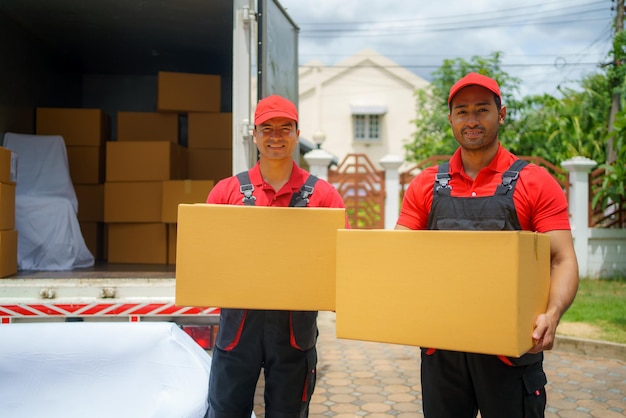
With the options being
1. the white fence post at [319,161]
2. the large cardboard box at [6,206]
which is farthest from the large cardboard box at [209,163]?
the white fence post at [319,161]

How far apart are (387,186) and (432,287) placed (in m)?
8.32

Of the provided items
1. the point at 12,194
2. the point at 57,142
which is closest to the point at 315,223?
the point at 12,194

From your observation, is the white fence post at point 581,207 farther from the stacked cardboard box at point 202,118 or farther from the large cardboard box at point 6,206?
the large cardboard box at point 6,206

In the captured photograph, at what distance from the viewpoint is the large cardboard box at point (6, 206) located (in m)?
3.83

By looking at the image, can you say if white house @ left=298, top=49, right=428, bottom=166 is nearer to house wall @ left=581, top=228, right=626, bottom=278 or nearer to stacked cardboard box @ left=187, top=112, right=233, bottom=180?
house wall @ left=581, top=228, right=626, bottom=278

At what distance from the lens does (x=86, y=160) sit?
5.61 metres

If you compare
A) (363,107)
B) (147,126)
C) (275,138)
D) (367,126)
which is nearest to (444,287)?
(275,138)

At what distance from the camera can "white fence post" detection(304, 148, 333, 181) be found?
9.57m

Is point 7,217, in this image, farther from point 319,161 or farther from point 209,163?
point 319,161

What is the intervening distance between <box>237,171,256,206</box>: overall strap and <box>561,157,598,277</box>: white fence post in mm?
8415

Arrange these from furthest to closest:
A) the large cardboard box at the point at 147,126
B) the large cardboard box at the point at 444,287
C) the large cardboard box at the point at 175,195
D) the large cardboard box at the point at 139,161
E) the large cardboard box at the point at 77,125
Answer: the large cardboard box at the point at 147,126
the large cardboard box at the point at 77,125
the large cardboard box at the point at 139,161
the large cardboard box at the point at 175,195
the large cardboard box at the point at 444,287

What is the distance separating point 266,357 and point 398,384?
2.84 meters

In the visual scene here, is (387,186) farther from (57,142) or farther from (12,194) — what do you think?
(12,194)

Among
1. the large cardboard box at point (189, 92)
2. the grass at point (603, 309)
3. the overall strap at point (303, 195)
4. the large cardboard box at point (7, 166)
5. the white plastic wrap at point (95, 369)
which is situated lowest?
the grass at point (603, 309)
